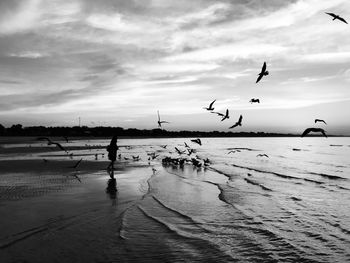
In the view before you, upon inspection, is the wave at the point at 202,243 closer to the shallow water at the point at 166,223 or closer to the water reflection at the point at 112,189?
the shallow water at the point at 166,223

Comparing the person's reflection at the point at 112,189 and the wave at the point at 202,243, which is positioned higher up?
the person's reflection at the point at 112,189

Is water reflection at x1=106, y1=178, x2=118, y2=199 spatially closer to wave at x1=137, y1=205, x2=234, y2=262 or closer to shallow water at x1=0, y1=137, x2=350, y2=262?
shallow water at x1=0, y1=137, x2=350, y2=262

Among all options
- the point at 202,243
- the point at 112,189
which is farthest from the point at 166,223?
the point at 112,189

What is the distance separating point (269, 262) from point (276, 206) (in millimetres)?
7554

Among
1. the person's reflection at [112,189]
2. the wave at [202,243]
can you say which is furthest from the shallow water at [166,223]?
the person's reflection at [112,189]

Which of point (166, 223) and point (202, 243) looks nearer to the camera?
point (202, 243)

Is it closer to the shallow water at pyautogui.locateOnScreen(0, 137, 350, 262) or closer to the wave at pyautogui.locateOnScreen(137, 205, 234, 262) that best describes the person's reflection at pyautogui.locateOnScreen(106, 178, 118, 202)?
the shallow water at pyautogui.locateOnScreen(0, 137, 350, 262)

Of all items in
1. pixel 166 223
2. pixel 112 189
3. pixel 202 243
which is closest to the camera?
pixel 202 243

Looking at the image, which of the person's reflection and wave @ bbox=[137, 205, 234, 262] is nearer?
wave @ bbox=[137, 205, 234, 262]

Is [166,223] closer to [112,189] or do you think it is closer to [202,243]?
[202,243]

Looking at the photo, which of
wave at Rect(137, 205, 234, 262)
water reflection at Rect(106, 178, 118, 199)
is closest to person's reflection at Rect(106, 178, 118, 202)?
water reflection at Rect(106, 178, 118, 199)

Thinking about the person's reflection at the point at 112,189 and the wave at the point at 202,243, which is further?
the person's reflection at the point at 112,189

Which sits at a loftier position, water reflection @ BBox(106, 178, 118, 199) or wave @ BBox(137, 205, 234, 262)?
water reflection @ BBox(106, 178, 118, 199)

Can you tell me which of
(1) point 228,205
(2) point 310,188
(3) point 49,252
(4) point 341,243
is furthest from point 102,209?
(2) point 310,188
